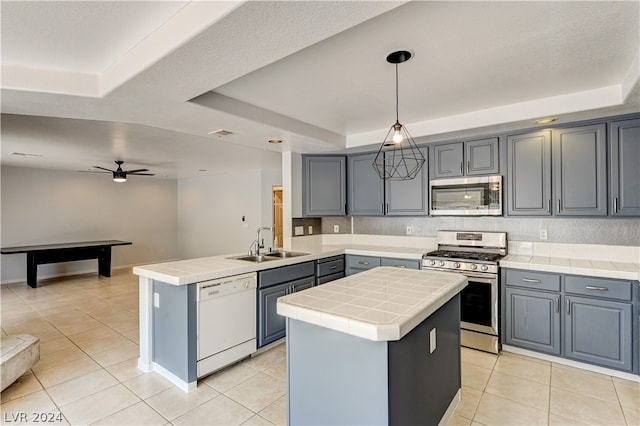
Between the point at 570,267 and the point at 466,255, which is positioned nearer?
the point at 570,267

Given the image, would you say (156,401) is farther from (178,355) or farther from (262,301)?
(262,301)

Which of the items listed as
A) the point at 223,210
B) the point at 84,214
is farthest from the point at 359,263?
the point at 84,214

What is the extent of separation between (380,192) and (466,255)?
1.31 meters

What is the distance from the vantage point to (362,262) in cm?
411

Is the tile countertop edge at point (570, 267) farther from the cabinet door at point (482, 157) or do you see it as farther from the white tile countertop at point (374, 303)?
the white tile countertop at point (374, 303)

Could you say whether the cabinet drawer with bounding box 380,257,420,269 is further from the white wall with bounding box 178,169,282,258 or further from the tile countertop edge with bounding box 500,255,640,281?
the white wall with bounding box 178,169,282,258

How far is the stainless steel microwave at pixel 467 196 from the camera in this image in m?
3.47

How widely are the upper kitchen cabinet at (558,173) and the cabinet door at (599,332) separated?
83 cm

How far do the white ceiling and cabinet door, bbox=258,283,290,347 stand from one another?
1.60 metres

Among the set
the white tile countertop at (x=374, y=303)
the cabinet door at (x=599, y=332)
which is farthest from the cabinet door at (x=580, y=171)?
the white tile countertop at (x=374, y=303)

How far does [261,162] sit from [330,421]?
17.6 ft

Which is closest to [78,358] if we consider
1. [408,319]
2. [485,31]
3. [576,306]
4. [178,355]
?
[178,355]

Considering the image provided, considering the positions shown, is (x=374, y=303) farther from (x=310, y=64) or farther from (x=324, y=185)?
(x=324, y=185)

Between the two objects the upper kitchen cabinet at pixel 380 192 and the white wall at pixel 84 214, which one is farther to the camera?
the white wall at pixel 84 214
